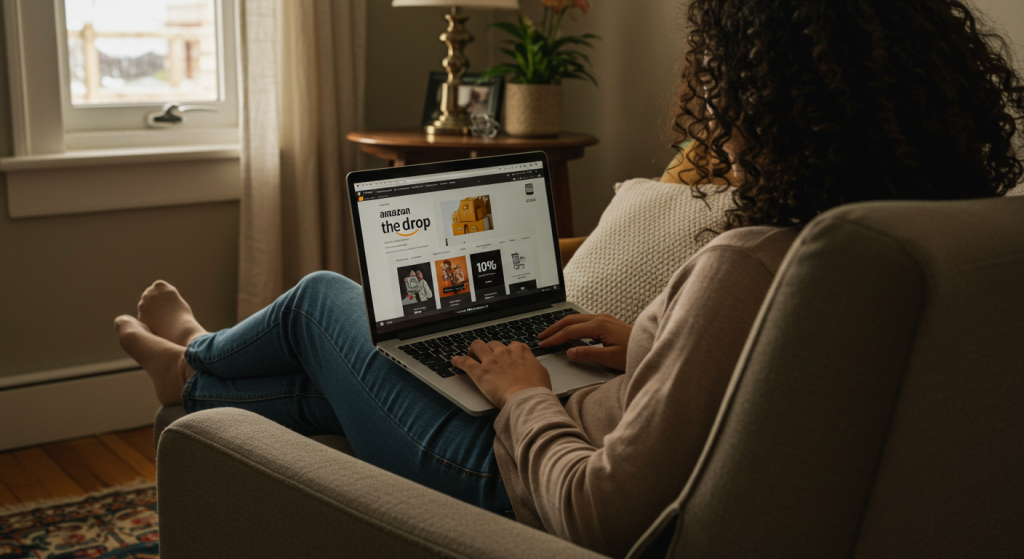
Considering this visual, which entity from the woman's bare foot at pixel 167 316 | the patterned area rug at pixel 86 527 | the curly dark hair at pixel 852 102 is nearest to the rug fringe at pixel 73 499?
the patterned area rug at pixel 86 527

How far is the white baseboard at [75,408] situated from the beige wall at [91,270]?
0.07 meters

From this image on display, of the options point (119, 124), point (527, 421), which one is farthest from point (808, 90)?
point (119, 124)

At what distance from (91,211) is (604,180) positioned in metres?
1.43

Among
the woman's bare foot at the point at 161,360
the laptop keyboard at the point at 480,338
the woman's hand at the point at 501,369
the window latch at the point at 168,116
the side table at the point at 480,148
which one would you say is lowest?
the woman's bare foot at the point at 161,360

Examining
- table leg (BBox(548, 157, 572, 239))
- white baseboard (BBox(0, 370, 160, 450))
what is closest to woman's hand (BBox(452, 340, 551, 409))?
table leg (BBox(548, 157, 572, 239))

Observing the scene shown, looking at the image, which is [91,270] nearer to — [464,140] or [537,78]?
[464,140]

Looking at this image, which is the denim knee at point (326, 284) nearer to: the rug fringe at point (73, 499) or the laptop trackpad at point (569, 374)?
the laptop trackpad at point (569, 374)

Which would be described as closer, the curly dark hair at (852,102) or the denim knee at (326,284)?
the curly dark hair at (852,102)

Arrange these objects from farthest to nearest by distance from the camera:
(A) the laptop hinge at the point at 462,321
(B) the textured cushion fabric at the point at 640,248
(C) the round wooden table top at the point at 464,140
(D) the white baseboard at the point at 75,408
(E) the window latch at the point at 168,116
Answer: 1. (E) the window latch at the point at 168,116
2. (D) the white baseboard at the point at 75,408
3. (C) the round wooden table top at the point at 464,140
4. (B) the textured cushion fabric at the point at 640,248
5. (A) the laptop hinge at the point at 462,321

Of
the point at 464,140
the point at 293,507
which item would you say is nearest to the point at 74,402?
the point at 464,140

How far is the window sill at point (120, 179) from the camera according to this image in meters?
2.13

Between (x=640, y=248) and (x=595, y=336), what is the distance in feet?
→ 0.97

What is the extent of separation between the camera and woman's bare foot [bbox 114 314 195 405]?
1.48 metres

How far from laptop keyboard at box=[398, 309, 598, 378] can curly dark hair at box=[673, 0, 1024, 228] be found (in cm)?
45
